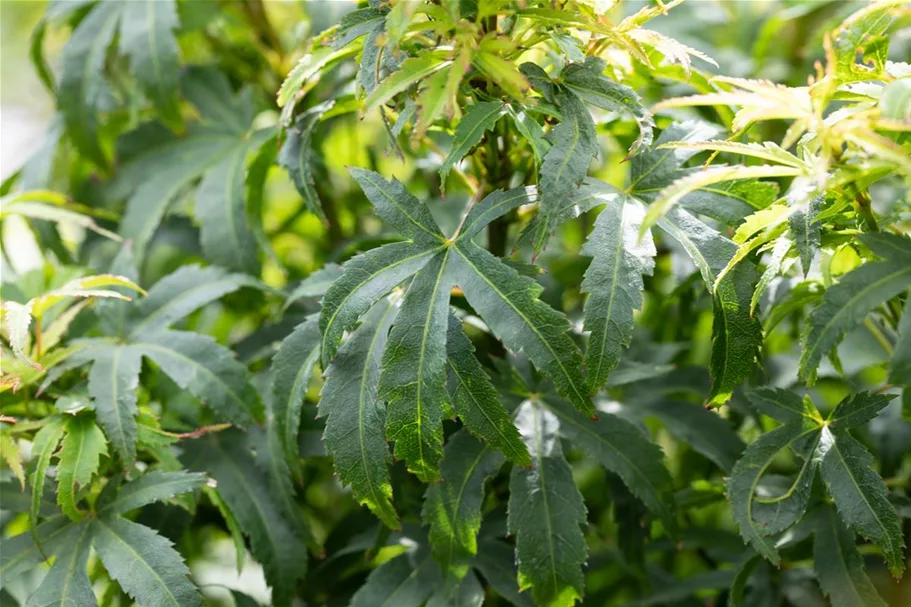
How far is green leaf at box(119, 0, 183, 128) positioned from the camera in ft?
3.86

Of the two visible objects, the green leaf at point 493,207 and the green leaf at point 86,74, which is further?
the green leaf at point 86,74

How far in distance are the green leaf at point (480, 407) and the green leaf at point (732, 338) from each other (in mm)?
194

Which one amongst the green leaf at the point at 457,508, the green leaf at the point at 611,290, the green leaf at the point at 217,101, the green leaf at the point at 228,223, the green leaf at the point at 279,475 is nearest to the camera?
the green leaf at the point at 611,290

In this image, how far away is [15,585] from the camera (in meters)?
1.17

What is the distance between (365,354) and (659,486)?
1.20 feet

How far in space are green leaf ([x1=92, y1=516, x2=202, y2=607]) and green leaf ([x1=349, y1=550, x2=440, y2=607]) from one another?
0.66 ft

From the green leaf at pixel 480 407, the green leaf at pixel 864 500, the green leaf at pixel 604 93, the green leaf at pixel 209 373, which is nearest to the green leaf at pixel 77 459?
the green leaf at pixel 209 373

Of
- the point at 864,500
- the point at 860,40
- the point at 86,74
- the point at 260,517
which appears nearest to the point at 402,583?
the point at 260,517

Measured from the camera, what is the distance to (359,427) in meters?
0.78

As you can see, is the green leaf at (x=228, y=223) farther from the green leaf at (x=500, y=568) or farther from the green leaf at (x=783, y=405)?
the green leaf at (x=783, y=405)

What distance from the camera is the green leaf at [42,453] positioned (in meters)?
0.83

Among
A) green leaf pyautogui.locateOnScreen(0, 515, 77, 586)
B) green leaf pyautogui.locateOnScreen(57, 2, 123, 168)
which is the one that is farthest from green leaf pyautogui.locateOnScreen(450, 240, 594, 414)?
green leaf pyautogui.locateOnScreen(57, 2, 123, 168)

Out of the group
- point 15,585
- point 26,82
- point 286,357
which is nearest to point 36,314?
point 286,357

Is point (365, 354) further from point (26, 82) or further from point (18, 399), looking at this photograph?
point (26, 82)
